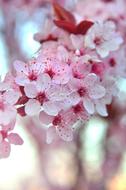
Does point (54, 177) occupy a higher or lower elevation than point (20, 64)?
Answer: lower

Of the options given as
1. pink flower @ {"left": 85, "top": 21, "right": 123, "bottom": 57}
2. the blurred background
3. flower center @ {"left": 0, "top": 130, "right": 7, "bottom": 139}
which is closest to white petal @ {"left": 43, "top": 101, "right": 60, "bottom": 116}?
flower center @ {"left": 0, "top": 130, "right": 7, "bottom": 139}

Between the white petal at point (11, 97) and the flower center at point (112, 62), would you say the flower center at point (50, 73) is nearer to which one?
the white petal at point (11, 97)

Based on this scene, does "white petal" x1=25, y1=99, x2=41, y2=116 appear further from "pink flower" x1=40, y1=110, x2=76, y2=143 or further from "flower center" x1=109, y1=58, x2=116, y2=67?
"flower center" x1=109, y1=58, x2=116, y2=67

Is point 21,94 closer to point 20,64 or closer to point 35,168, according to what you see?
point 20,64

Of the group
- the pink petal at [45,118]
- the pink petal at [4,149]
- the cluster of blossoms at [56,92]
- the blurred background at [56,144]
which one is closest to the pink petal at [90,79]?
the cluster of blossoms at [56,92]

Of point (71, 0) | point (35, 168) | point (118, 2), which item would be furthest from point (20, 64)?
point (35, 168)

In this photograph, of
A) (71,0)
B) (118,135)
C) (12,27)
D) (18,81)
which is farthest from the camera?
(118,135)

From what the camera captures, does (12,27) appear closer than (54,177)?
Yes
